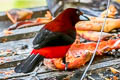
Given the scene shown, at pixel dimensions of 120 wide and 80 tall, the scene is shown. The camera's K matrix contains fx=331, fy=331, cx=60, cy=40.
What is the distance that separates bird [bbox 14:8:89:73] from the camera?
10.1 feet

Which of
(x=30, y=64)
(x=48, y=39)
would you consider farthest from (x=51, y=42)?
(x=30, y=64)

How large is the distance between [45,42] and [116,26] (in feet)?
5.69

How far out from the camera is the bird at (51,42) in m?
3.08

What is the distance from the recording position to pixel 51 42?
10.2 ft

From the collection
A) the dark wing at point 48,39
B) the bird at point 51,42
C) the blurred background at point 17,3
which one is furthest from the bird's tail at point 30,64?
the blurred background at point 17,3

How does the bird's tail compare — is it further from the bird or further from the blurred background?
the blurred background

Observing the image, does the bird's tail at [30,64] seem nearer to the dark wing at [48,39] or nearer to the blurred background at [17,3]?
the dark wing at [48,39]

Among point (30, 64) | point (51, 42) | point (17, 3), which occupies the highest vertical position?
point (51, 42)

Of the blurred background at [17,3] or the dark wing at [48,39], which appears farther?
the blurred background at [17,3]

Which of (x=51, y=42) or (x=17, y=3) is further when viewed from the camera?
(x=17, y=3)

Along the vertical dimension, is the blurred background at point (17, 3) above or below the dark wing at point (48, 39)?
below

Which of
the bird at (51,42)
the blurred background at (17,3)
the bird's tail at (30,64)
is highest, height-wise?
the bird at (51,42)

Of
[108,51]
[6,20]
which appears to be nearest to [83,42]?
[108,51]

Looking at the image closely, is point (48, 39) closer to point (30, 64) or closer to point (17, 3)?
point (30, 64)
